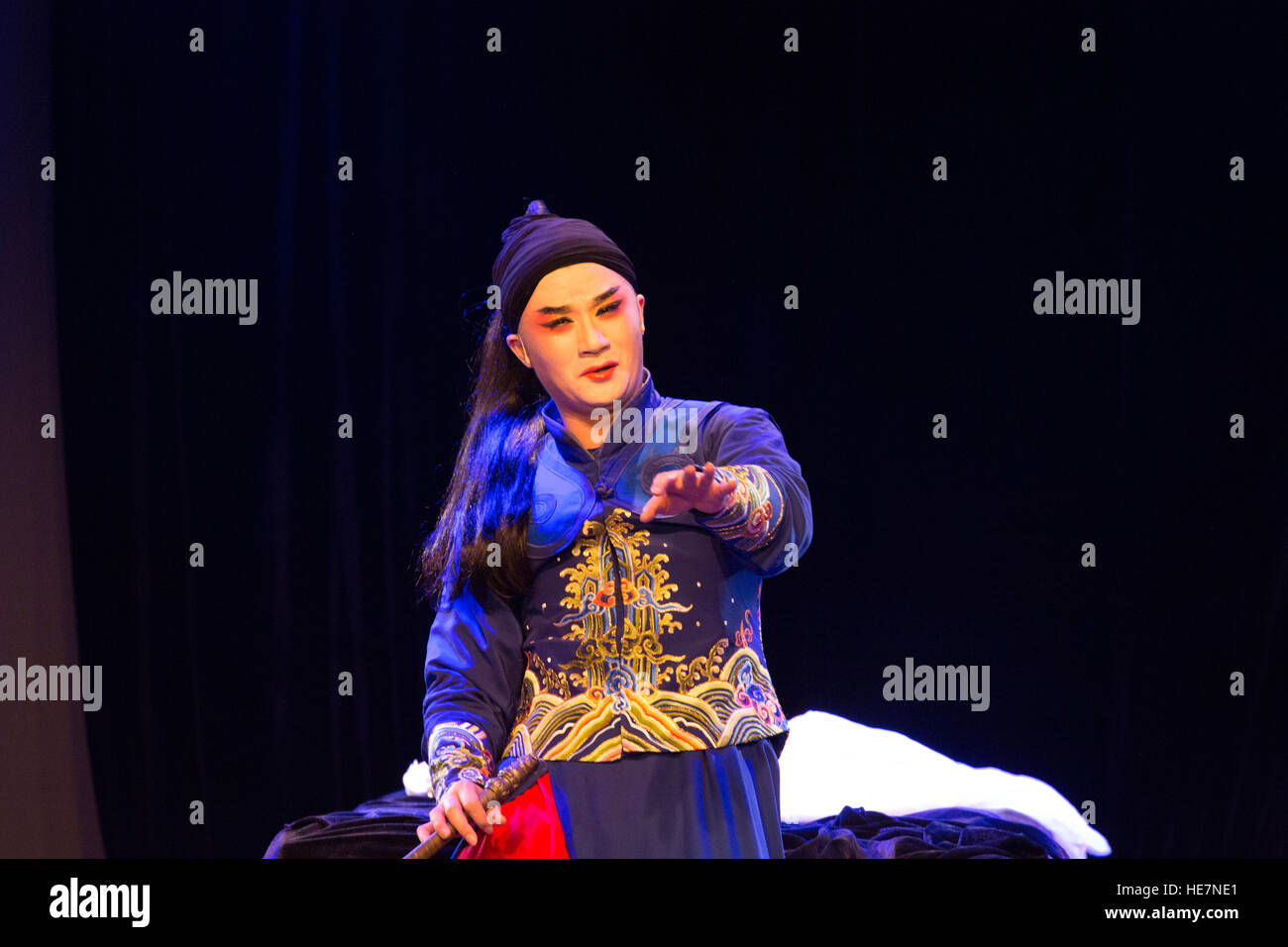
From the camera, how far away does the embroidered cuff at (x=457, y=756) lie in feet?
8.20

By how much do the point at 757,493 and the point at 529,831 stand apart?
0.82 m

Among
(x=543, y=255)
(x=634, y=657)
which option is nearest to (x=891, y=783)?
(x=634, y=657)

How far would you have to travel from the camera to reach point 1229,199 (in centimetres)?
325

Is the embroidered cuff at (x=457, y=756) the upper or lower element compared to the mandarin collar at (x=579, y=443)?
lower

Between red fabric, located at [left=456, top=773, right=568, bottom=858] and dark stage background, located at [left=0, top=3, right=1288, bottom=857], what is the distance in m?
0.77

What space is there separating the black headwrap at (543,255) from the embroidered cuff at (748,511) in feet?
1.94

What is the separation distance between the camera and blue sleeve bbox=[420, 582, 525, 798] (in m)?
2.59

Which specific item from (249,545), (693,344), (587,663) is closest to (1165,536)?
(693,344)
